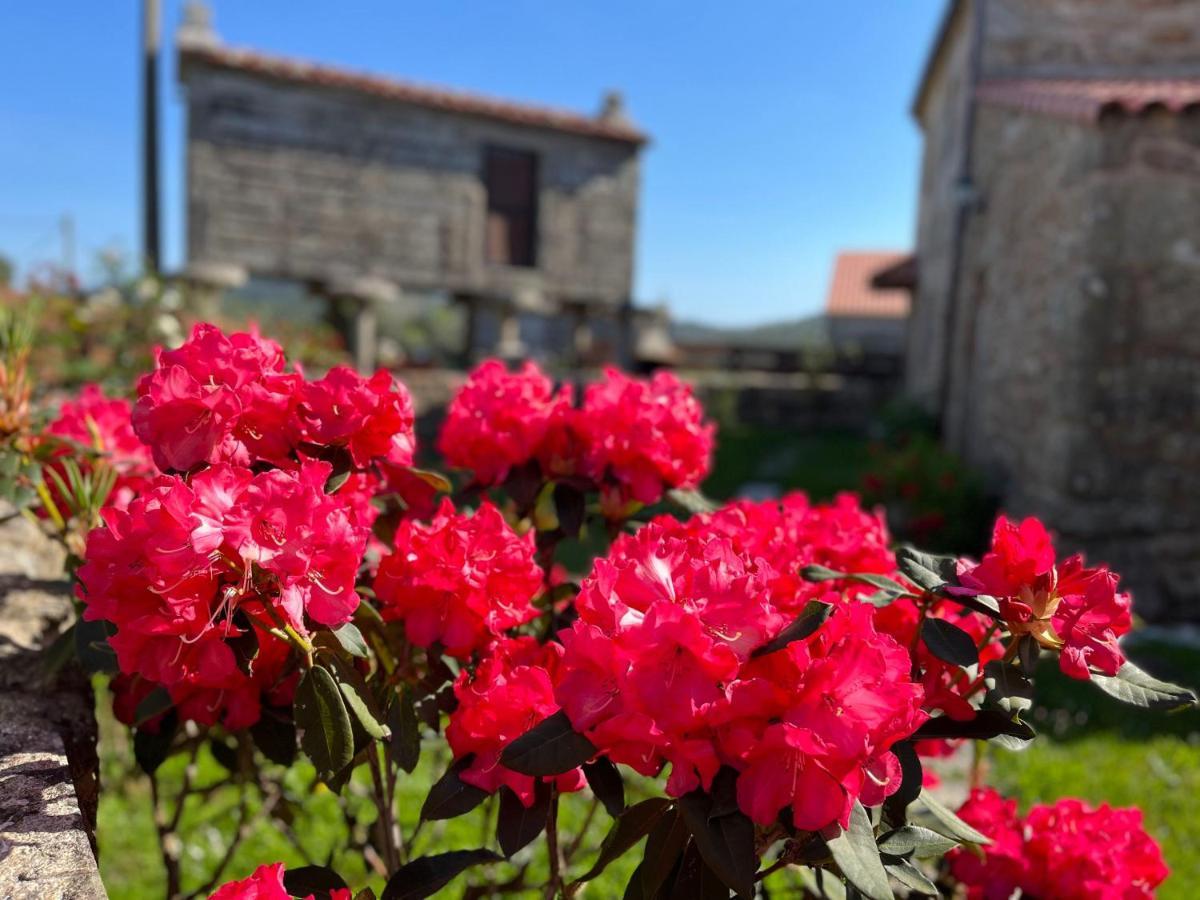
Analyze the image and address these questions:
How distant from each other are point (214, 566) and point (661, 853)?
0.55m

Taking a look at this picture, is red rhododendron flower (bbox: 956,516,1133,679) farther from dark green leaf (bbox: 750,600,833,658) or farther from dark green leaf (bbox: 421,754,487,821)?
dark green leaf (bbox: 421,754,487,821)

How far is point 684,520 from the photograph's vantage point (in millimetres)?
1576

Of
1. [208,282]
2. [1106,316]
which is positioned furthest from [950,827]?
[208,282]

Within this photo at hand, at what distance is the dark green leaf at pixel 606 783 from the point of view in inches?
39.4

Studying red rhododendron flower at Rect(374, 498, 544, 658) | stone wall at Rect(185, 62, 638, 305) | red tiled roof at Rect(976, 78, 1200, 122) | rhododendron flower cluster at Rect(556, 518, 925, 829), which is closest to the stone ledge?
red rhododendron flower at Rect(374, 498, 544, 658)

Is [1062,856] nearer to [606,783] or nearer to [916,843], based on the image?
[916,843]

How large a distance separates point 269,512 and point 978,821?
1251 millimetres

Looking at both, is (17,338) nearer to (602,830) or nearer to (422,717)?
(422,717)

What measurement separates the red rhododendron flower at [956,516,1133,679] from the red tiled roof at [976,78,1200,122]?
5.77m

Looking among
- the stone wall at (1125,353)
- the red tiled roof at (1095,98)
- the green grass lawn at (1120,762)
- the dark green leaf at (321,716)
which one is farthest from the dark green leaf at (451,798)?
the red tiled roof at (1095,98)

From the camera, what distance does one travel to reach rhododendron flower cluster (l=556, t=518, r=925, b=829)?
811 millimetres

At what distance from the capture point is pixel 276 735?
1273 mm

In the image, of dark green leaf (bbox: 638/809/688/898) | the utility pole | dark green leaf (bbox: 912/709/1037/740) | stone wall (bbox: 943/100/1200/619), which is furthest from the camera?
the utility pole

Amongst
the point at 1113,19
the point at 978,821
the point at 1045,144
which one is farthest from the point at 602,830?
the point at 1113,19
